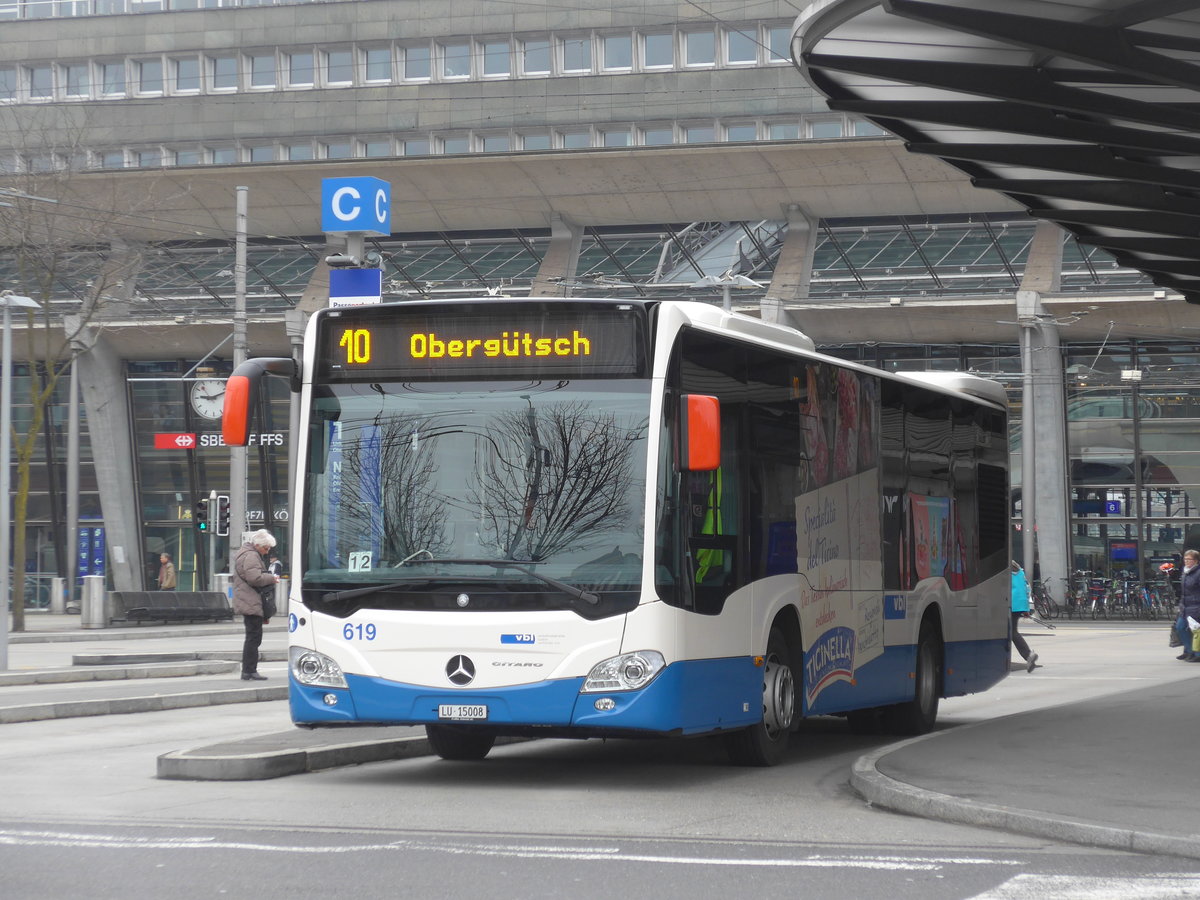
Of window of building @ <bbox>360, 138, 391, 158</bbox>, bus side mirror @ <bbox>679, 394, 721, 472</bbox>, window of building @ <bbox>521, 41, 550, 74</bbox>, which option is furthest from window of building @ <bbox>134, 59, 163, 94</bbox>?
bus side mirror @ <bbox>679, 394, 721, 472</bbox>

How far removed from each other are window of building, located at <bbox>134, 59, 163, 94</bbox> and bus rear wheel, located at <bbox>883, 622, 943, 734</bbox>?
1617 inches

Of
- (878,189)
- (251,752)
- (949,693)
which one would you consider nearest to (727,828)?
(251,752)

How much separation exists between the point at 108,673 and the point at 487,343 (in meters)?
12.1

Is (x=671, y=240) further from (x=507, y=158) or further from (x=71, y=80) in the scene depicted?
(x=71, y=80)

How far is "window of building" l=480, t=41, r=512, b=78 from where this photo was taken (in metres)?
49.1

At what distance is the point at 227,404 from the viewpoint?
10.4 metres

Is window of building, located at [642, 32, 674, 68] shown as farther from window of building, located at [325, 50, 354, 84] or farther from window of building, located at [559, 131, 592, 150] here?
window of building, located at [325, 50, 354, 84]

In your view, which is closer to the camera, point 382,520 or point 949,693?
point 382,520

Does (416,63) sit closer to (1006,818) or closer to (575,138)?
(575,138)

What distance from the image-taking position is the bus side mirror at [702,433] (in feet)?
33.1

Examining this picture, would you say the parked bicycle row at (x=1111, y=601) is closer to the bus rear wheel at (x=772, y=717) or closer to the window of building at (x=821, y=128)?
the window of building at (x=821, y=128)

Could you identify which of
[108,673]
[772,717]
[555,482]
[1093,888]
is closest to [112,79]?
[108,673]

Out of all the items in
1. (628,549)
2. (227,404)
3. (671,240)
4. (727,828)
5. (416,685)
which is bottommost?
(727,828)

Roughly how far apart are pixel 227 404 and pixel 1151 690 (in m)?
11.7
